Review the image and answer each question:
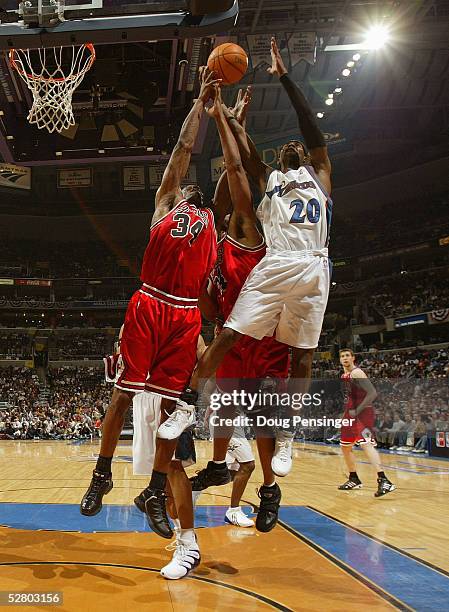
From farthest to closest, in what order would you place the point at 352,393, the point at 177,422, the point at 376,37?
the point at 376,37
the point at 352,393
the point at 177,422

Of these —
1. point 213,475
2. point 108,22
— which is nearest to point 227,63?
point 108,22

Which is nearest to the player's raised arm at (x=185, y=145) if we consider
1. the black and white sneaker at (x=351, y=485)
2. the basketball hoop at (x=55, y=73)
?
the basketball hoop at (x=55, y=73)

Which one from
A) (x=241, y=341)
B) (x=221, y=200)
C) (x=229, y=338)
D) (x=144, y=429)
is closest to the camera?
(x=229, y=338)

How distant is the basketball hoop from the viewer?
7129 millimetres

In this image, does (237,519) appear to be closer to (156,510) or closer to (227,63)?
(156,510)

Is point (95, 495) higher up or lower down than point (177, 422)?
lower down

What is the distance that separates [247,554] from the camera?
4.83 meters

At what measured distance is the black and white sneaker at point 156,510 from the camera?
11.8 feet

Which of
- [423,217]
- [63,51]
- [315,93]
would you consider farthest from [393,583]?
[423,217]

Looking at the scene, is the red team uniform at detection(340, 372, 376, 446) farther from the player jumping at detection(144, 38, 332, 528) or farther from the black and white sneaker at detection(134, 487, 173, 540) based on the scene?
the black and white sneaker at detection(134, 487, 173, 540)

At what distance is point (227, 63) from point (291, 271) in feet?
5.40

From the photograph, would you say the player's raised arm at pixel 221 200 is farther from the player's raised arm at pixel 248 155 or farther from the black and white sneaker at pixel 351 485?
the black and white sneaker at pixel 351 485

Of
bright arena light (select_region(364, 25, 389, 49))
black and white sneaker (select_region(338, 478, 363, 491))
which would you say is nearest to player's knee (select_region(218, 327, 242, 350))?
black and white sneaker (select_region(338, 478, 363, 491))

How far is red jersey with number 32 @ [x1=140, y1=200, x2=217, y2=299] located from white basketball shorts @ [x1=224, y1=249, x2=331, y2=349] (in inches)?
16.1
